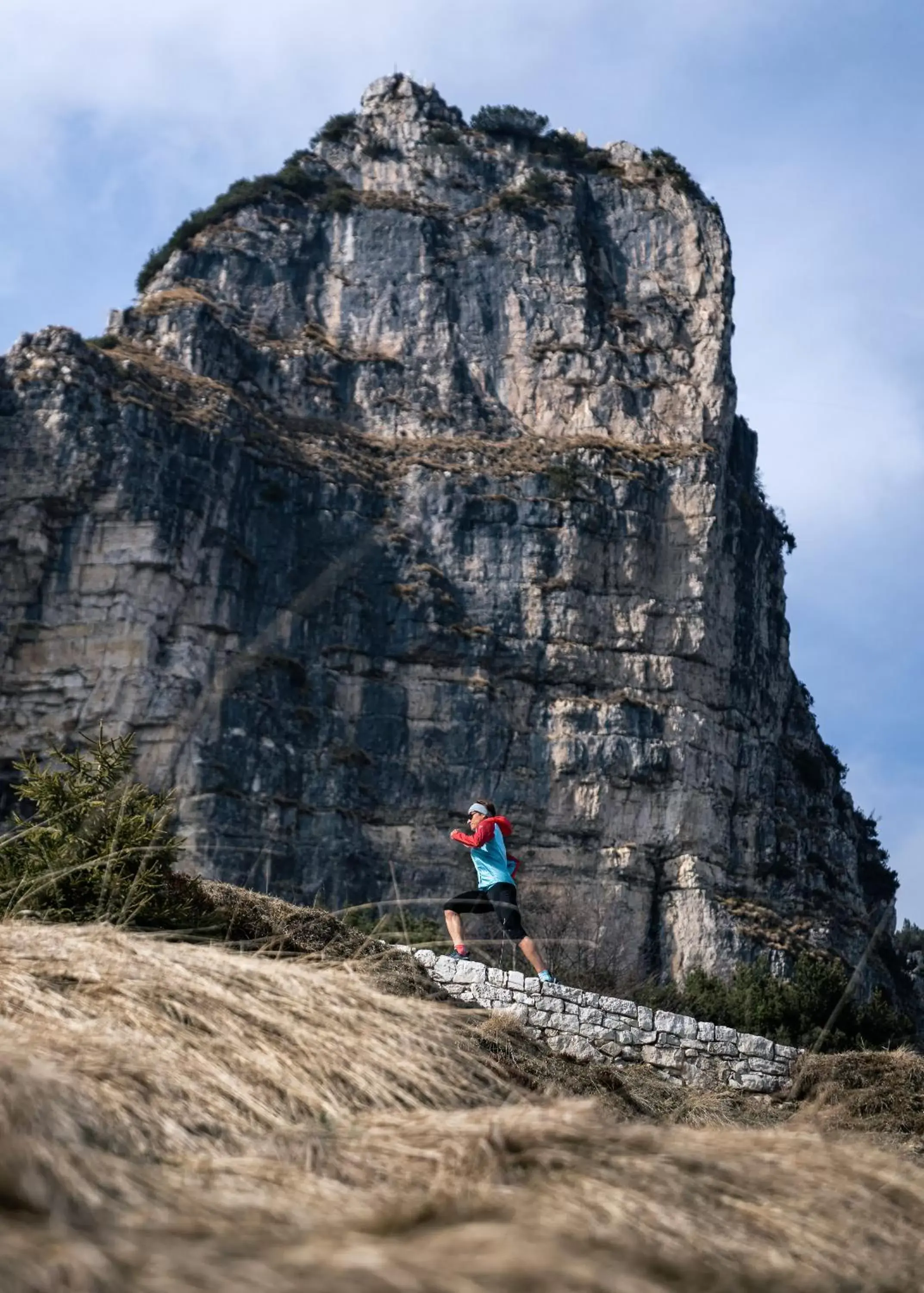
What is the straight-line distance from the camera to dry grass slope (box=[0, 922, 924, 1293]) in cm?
318

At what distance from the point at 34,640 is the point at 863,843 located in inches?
1028

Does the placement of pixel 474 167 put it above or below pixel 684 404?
above

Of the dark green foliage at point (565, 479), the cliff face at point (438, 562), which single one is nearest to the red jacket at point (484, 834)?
the cliff face at point (438, 562)

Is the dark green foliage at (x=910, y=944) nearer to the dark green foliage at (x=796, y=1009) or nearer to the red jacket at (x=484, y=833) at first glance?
the dark green foliage at (x=796, y=1009)

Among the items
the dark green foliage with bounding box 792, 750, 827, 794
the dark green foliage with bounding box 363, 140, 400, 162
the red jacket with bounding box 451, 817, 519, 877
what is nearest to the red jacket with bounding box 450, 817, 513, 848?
the red jacket with bounding box 451, 817, 519, 877

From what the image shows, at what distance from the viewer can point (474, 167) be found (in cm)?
5291

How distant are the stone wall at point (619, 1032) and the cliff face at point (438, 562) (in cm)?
2366

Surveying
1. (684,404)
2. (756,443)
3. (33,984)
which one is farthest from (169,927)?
(756,443)

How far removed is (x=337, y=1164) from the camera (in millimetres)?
4168

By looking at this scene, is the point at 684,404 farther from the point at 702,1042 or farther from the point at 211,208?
the point at 702,1042

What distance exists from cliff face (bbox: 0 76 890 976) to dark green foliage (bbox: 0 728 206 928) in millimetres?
25240

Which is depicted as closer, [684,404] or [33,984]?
[33,984]

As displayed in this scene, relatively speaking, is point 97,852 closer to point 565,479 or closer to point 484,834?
point 484,834

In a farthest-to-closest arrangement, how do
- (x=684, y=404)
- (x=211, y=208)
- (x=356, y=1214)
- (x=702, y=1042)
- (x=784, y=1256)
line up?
(x=211, y=208)
(x=684, y=404)
(x=702, y=1042)
(x=784, y=1256)
(x=356, y=1214)
